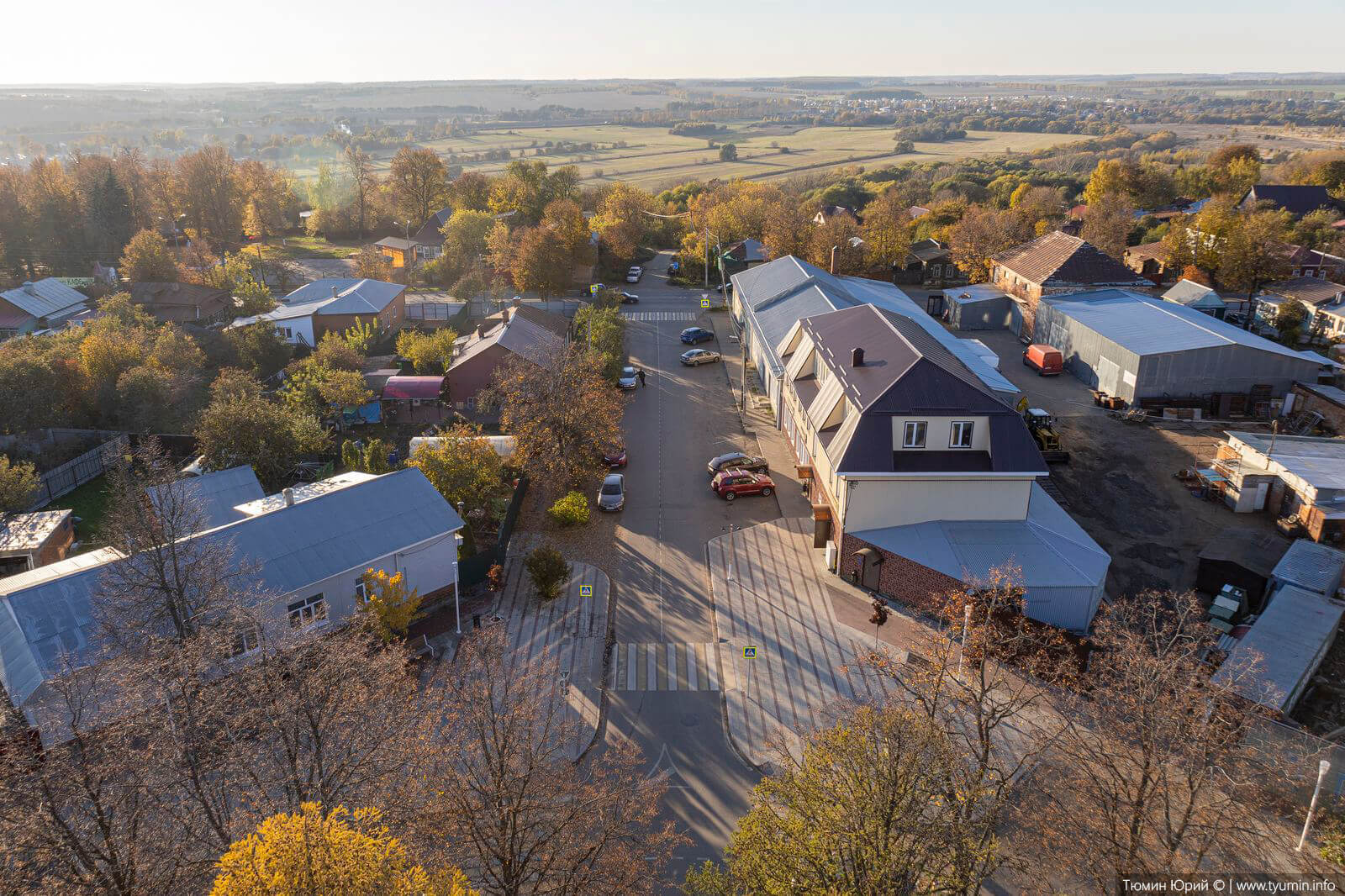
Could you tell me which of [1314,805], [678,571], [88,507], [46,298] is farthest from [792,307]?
[46,298]

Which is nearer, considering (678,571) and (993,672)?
(993,672)

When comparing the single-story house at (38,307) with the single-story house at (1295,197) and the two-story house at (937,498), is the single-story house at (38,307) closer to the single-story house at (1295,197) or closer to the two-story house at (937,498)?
the two-story house at (937,498)

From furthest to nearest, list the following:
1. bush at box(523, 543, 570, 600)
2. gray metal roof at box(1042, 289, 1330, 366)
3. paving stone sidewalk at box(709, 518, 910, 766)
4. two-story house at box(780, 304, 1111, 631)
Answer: gray metal roof at box(1042, 289, 1330, 366), bush at box(523, 543, 570, 600), two-story house at box(780, 304, 1111, 631), paving stone sidewalk at box(709, 518, 910, 766)

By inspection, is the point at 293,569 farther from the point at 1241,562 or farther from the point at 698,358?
the point at 698,358

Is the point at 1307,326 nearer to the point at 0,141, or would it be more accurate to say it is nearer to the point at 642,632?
the point at 642,632

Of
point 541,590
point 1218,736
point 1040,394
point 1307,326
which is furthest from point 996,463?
point 1307,326

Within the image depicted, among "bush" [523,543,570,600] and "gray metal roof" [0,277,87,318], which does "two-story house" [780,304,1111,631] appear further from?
"gray metal roof" [0,277,87,318]

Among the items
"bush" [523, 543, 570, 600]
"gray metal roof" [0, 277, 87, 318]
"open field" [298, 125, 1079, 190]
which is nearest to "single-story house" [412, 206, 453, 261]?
"gray metal roof" [0, 277, 87, 318]
